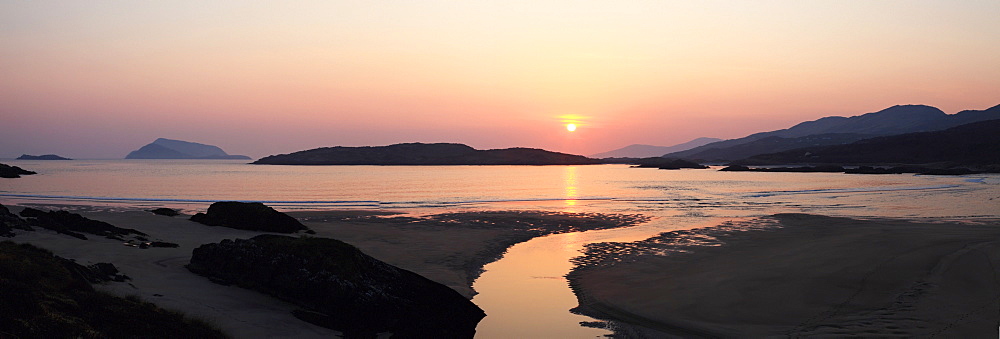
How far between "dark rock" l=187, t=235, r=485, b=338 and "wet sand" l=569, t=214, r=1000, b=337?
3.25 metres

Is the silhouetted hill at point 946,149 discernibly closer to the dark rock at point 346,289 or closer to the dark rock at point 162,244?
the dark rock at point 346,289

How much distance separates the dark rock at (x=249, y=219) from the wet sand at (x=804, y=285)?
11889 mm

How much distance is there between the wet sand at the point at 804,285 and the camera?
415 inches

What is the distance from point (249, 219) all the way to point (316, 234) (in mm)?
2604

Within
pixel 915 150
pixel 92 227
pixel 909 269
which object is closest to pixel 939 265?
pixel 909 269

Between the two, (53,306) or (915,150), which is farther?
(915,150)

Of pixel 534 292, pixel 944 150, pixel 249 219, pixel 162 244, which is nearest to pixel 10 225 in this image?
pixel 162 244

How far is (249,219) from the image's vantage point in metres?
22.9

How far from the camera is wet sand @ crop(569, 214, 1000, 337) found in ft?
34.6

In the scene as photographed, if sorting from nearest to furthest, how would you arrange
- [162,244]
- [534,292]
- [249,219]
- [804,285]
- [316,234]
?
[804,285] → [534,292] → [162,244] → [249,219] → [316,234]

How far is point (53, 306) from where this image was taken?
7586 mm

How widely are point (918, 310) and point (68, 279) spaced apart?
1461 cm

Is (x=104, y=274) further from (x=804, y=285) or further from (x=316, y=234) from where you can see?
(x=804, y=285)

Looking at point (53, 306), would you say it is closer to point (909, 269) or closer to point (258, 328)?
point (258, 328)
